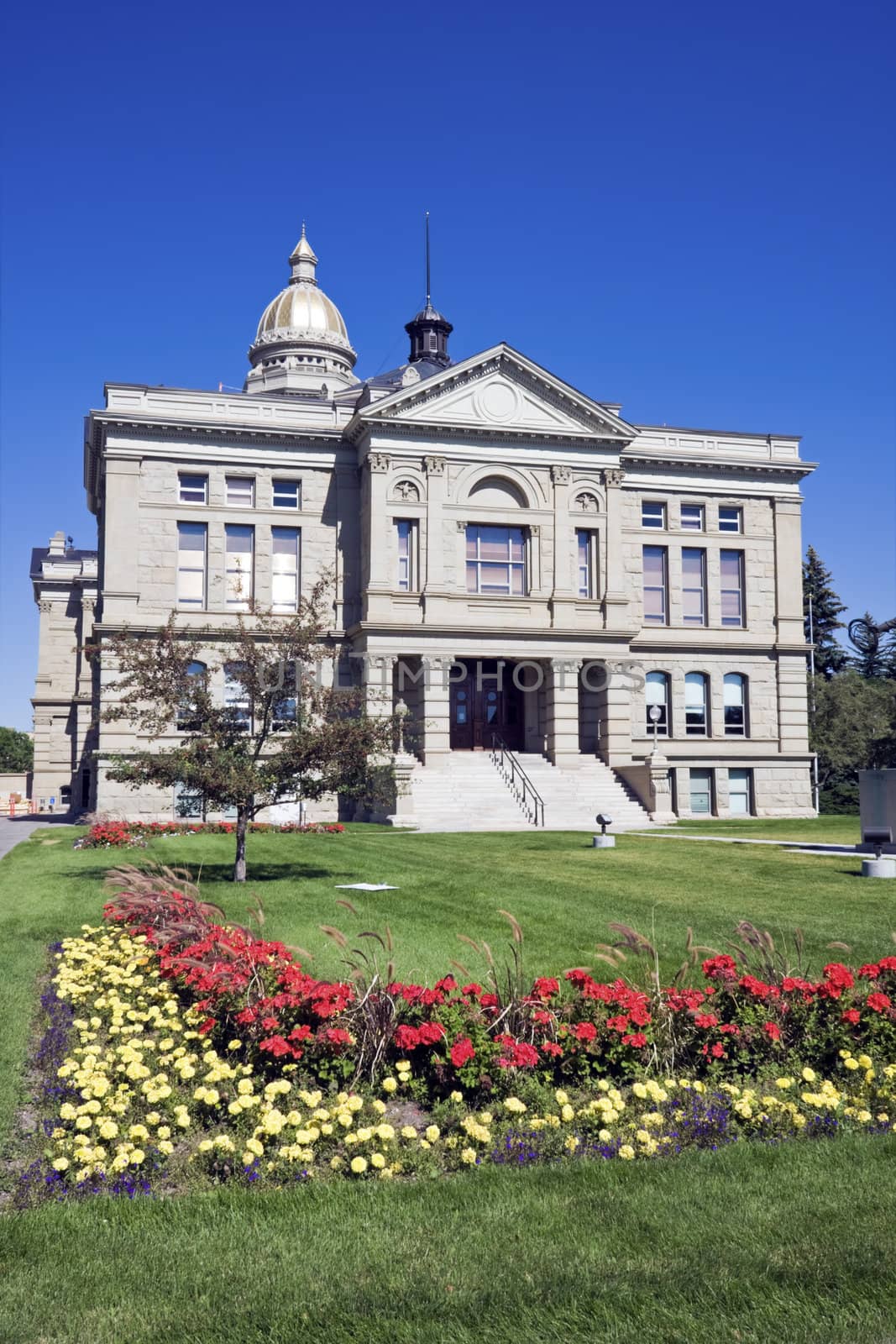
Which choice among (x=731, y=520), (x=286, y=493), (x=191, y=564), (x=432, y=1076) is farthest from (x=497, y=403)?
(x=432, y=1076)

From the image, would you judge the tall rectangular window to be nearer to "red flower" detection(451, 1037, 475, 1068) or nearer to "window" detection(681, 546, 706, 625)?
"window" detection(681, 546, 706, 625)

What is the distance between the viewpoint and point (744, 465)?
44.9 metres

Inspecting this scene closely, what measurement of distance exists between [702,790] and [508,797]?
11.3 metres

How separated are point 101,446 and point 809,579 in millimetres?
54530

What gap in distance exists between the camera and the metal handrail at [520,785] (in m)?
35.1

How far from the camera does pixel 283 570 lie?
40.8 m

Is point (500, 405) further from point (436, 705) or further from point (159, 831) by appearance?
point (159, 831)

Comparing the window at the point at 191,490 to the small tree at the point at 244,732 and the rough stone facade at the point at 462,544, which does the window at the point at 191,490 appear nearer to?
the rough stone facade at the point at 462,544

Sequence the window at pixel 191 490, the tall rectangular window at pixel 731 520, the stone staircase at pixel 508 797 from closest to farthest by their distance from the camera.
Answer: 1. the stone staircase at pixel 508 797
2. the window at pixel 191 490
3. the tall rectangular window at pixel 731 520

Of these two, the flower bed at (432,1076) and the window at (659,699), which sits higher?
the window at (659,699)

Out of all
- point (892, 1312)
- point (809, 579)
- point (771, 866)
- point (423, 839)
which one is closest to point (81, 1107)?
point (892, 1312)

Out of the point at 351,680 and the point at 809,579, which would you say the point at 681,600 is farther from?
the point at 809,579

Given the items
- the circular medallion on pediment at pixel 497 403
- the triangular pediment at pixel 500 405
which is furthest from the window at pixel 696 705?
the circular medallion on pediment at pixel 497 403

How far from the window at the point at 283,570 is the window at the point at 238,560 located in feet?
2.77
